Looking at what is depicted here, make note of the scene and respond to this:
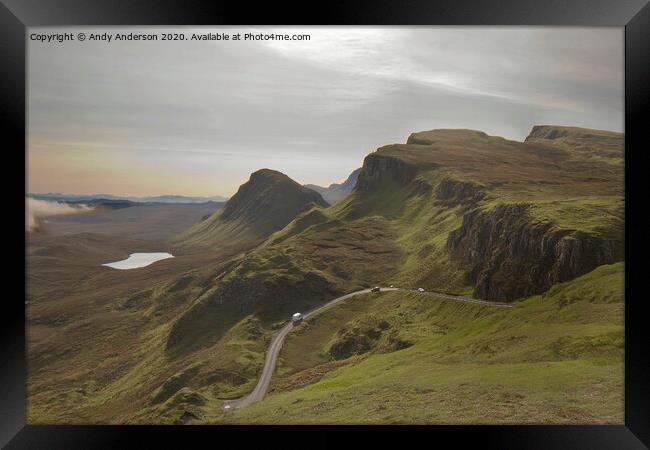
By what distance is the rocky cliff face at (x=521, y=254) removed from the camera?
23.2m

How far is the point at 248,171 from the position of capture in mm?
21000

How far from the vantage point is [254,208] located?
7650 cm

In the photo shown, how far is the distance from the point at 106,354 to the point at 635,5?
4766cm

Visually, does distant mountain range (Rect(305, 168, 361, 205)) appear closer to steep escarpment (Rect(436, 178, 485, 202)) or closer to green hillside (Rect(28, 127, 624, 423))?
green hillside (Rect(28, 127, 624, 423))

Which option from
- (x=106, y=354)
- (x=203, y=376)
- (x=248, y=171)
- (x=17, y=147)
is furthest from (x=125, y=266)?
(x=17, y=147)

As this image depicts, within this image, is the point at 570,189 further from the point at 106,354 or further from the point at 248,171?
the point at 106,354

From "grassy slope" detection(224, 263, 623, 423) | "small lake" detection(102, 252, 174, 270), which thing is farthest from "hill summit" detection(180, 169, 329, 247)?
"grassy slope" detection(224, 263, 623, 423)

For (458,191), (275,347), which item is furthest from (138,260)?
(458,191)

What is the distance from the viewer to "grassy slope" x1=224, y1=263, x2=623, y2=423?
41.5 feet

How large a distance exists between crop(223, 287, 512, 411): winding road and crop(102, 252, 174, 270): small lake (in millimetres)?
14580

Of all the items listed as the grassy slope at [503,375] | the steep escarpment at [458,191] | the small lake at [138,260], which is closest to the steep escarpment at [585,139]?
the grassy slope at [503,375]

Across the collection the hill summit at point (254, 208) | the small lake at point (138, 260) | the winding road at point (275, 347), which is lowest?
the winding road at point (275, 347)

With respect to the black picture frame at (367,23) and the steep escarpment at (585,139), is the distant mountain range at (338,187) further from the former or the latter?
the black picture frame at (367,23)

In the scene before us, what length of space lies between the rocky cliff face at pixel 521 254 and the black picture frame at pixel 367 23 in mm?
9048
